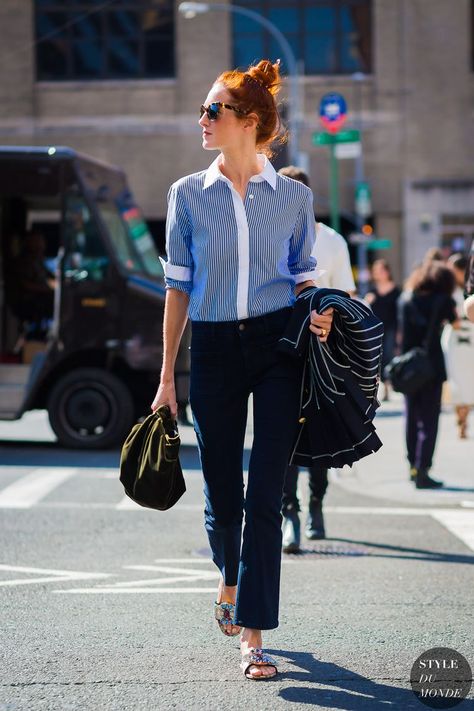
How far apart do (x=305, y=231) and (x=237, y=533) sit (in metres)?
1.10

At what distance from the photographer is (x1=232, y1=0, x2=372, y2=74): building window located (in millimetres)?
33969

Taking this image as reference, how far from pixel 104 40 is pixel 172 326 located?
3103 cm

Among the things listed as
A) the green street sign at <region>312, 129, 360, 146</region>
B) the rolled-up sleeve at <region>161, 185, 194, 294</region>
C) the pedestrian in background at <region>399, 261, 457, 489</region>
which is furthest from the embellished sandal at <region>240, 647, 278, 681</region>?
the green street sign at <region>312, 129, 360, 146</region>

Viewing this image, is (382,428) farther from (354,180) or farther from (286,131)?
(354,180)

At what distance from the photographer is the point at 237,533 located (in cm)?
464

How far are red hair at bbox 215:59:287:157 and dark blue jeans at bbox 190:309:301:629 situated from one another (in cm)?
65

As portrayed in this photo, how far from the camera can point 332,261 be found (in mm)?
6988

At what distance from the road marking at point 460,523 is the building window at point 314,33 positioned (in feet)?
87.7

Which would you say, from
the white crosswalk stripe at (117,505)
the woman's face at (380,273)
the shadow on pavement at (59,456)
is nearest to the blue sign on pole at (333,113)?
the woman's face at (380,273)

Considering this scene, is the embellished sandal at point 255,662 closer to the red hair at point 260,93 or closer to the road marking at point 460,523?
the red hair at point 260,93

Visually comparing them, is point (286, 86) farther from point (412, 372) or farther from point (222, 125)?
point (222, 125)

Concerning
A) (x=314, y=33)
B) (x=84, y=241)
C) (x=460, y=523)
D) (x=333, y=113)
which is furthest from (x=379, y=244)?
(x=460, y=523)

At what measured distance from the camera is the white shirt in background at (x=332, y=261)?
6980mm

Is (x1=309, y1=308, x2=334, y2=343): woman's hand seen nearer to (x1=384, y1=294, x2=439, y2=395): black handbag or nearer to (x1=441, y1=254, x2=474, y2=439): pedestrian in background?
(x1=384, y1=294, x2=439, y2=395): black handbag
